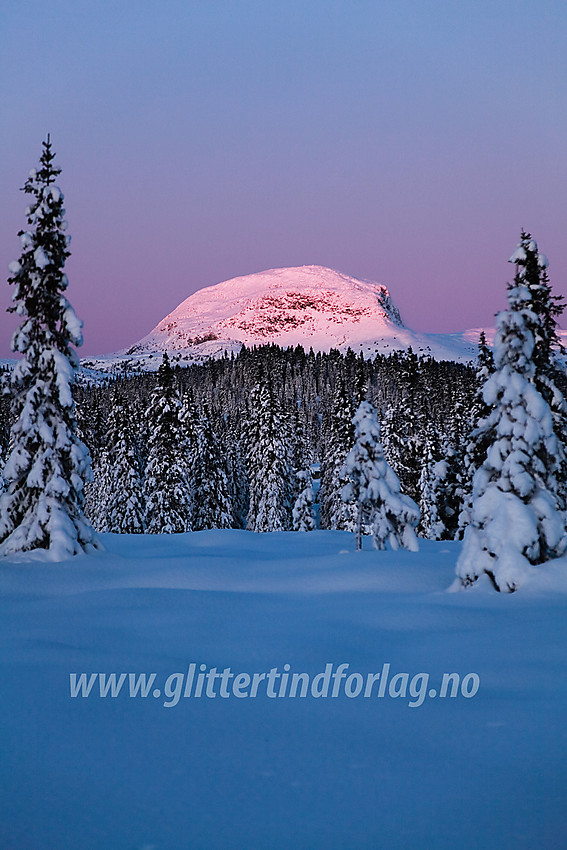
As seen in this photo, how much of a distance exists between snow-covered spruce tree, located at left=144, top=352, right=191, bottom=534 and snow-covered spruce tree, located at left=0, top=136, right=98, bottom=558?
71.7 feet

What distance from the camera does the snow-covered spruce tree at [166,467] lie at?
39.1 meters

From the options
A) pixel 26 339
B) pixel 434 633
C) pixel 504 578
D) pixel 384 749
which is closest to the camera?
pixel 384 749

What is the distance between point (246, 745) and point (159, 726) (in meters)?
0.94

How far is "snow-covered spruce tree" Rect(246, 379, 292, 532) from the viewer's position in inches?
1940

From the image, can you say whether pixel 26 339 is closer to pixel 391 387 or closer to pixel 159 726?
pixel 159 726

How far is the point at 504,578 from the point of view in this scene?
10.6 metres

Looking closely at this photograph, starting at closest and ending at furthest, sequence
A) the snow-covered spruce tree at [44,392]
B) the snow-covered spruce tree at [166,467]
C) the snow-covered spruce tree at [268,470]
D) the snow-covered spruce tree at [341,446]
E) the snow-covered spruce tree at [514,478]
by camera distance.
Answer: the snow-covered spruce tree at [514,478], the snow-covered spruce tree at [44,392], the snow-covered spruce tree at [166,467], the snow-covered spruce tree at [341,446], the snow-covered spruce tree at [268,470]

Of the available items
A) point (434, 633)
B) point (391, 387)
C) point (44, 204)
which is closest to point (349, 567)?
point (434, 633)

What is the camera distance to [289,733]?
219 inches

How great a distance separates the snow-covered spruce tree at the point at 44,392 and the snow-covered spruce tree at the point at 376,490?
8494 millimetres

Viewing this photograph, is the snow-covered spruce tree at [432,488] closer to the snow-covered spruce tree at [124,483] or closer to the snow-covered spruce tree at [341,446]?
the snow-covered spruce tree at [341,446]

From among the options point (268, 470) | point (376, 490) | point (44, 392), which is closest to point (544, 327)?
point (376, 490)

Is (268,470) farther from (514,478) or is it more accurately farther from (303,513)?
(514,478)

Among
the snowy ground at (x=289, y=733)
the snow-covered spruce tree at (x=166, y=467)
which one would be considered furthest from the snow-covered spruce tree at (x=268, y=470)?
the snowy ground at (x=289, y=733)
